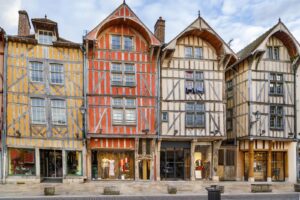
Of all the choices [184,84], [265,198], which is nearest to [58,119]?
[184,84]

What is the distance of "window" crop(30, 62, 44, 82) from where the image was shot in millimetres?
22531

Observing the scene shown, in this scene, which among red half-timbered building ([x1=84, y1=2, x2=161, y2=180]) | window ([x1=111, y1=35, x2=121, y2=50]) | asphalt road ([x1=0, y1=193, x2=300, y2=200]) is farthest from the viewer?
window ([x1=111, y1=35, x2=121, y2=50])

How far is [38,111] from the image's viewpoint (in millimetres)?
22438

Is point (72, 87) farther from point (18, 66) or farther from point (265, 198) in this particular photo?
point (265, 198)

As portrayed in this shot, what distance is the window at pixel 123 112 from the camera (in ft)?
77.2

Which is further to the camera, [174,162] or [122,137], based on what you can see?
[174,162]

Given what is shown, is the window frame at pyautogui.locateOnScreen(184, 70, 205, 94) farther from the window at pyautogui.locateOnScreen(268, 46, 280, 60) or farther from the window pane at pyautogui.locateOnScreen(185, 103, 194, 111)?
the window at pyautogui.locateOnScreen(268, 46, 280, 60)

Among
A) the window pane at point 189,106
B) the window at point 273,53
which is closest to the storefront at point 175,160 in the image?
the window pane at point 189,106

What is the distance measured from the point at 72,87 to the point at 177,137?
745 centimetres

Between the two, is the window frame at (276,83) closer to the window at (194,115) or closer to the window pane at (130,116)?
the window at (194,115)

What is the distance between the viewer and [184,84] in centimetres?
2469

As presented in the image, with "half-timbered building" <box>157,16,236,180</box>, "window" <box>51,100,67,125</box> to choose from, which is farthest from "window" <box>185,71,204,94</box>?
"window" <box>51,100,67,125</box>

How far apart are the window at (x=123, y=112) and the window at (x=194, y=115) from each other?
3.63 meters

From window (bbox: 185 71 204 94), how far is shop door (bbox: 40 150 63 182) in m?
9.36
